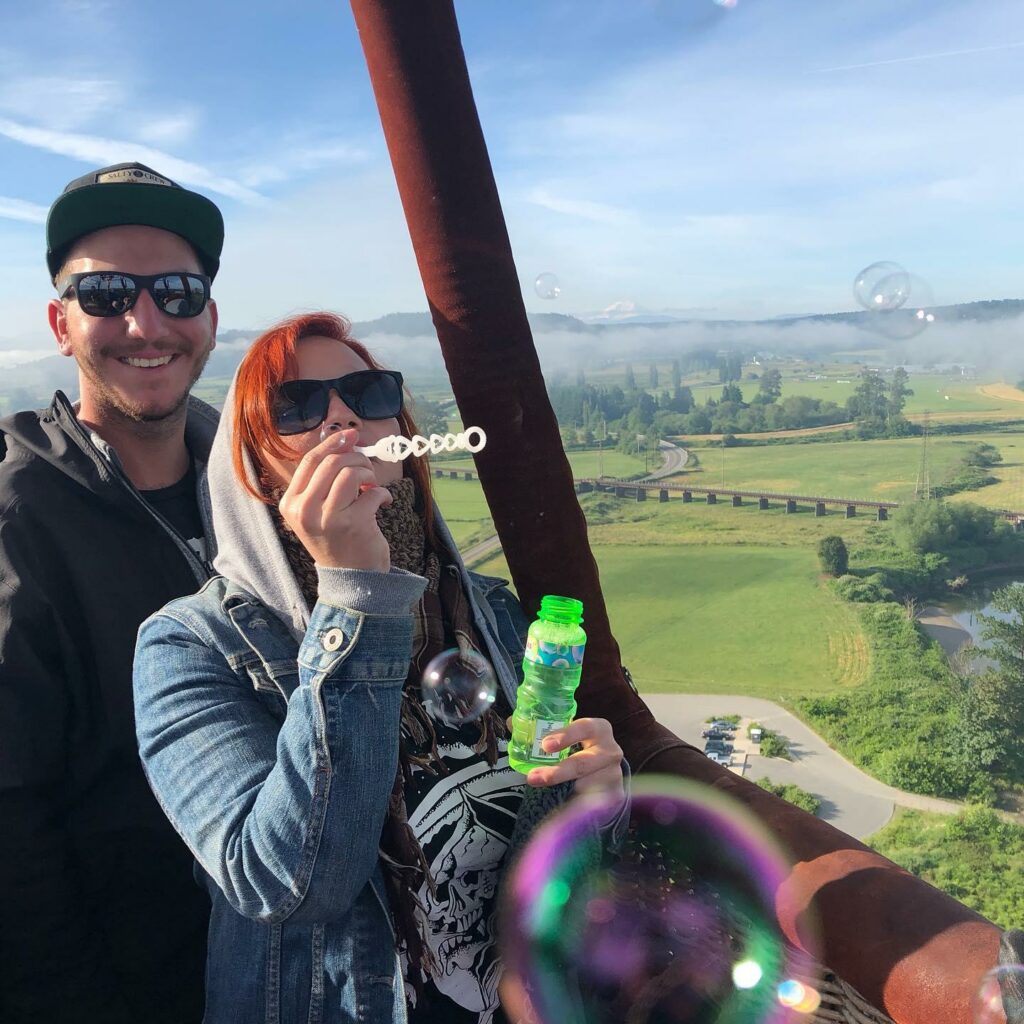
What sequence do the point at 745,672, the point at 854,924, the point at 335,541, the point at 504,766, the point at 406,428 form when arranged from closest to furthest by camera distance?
the point at 335,541
the point at 854,924
the point at 504,766
the point at 406,428
the point at 745,672

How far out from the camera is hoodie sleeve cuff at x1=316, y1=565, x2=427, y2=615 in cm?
120

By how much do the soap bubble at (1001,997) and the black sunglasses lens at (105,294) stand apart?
2.24 metres

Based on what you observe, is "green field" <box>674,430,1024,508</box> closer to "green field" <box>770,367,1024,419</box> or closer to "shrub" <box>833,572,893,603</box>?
"green field" <box>770,367,1024,419</box>

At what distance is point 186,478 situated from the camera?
218 centimetres

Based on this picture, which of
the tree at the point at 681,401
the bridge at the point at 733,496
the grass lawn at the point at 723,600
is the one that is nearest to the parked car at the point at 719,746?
the grass lawn at the point at 723,600

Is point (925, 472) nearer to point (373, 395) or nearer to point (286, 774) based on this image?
point (373, 395)

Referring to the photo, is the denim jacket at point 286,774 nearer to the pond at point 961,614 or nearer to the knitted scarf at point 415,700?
the knitted scarf at point 415,700

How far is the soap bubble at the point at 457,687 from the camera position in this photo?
150cm

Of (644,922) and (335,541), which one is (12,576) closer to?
(335,541)

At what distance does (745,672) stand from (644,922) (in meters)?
45.4

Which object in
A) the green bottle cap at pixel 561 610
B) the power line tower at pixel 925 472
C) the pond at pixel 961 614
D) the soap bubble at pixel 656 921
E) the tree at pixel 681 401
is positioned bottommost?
the pond at pixel 961 614

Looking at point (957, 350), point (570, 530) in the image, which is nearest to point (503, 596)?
point (570, 530)

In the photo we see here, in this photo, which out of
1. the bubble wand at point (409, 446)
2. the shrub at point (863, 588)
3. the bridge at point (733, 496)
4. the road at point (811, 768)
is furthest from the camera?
the bridge at point (733, 496)

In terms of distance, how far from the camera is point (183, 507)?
213cm
